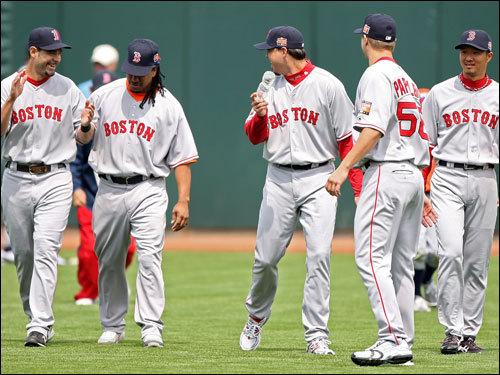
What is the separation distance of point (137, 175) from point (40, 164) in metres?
0.78

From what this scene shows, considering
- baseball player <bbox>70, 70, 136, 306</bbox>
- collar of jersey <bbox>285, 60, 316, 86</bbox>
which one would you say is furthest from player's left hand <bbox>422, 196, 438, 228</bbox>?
baseball player <bbox>70, 70, 136, 306</bbox>

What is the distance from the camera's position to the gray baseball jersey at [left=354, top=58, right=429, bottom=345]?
696cm

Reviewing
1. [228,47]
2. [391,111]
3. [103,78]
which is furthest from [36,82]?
[228,47]

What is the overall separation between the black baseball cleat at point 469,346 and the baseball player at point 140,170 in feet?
7.50

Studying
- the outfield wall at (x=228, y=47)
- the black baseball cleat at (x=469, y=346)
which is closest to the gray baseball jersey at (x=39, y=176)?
the black baseball cleat at (x=469, y=346)

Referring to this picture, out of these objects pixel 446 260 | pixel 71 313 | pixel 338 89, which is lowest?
pixel 71 313

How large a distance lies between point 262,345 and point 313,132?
1.82 m

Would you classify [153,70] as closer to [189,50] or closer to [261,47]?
→ [261,47]

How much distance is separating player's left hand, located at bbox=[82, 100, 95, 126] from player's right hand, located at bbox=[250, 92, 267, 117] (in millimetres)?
1221

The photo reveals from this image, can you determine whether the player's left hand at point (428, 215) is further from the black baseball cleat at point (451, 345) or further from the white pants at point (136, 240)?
the white pants at point (136, 240)

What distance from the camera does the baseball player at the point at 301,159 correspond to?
311 inches

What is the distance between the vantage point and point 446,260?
8195 mm

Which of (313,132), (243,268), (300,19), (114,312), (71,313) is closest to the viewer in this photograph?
(313,132)

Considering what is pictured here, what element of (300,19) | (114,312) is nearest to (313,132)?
(114,312)
